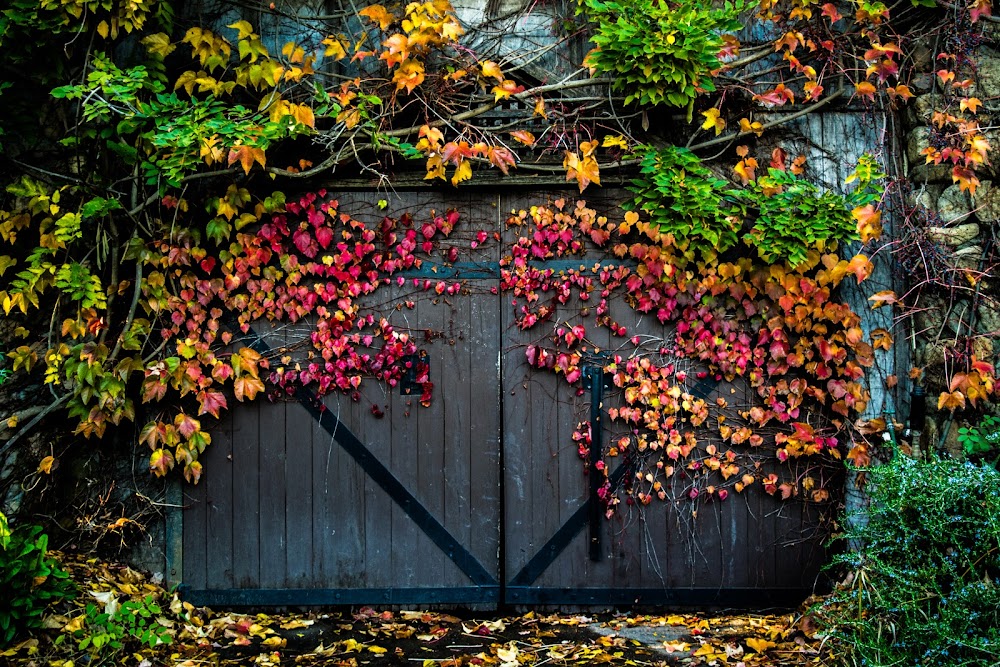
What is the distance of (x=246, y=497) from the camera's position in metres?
4.10

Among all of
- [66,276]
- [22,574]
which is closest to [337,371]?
[66,276]

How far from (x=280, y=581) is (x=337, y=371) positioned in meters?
1.16

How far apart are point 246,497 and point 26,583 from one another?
1050 mm

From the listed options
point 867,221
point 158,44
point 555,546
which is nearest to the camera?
point 867,221

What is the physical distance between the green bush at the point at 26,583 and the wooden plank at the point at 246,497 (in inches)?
31.7

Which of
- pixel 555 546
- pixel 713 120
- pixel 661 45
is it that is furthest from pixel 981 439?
pixel 661 45

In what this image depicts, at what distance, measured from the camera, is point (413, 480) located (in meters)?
4.11

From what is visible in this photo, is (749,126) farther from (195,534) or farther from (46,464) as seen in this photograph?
(46,464)

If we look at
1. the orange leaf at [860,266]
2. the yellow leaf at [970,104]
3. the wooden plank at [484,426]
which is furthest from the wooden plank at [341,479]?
the yellow leaf at [970,104]

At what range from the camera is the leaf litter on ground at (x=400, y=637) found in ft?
11.1

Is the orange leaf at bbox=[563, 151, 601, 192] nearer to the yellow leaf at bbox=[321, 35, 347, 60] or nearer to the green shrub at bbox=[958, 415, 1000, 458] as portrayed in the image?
the yellow leaf at bbox=[321, 35, 347, 60]

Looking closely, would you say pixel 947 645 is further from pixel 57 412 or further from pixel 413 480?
pixel 57 412

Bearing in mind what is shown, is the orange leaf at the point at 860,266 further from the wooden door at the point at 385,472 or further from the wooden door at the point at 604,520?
the wooden door at the point at 385,472

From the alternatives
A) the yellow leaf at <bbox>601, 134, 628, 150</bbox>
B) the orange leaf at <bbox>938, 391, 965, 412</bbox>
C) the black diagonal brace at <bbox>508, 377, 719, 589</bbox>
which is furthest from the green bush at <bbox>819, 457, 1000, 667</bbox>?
the yellow leaf at <bbox>601, 134, 628, 150</bbox>
